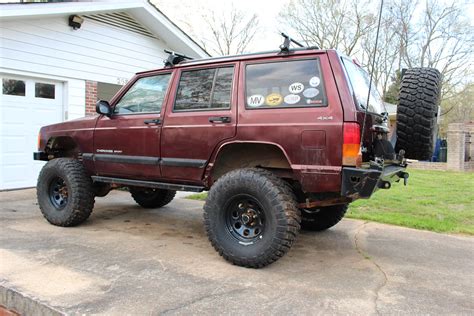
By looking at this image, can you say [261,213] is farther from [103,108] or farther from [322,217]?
[103,108]

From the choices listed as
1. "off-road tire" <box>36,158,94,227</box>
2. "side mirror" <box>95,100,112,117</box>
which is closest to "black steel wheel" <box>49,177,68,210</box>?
"off-road tire" <box>36,158,94,227</box>

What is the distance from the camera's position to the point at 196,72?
4.79 metres

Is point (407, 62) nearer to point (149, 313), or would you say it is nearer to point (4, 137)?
point (4, 137)

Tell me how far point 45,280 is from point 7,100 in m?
5.71

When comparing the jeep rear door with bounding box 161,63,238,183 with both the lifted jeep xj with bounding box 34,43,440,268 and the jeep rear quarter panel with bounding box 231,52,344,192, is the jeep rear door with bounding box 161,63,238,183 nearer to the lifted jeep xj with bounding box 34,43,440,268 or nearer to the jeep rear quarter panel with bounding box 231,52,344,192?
the lifted jeep xj with bounding box 34,43,440,268

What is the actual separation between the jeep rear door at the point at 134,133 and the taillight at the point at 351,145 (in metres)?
2.15

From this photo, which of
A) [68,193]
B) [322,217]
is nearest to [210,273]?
[322,217]

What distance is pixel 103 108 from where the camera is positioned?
17.3 feet

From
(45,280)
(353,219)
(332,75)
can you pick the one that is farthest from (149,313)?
(353,219)

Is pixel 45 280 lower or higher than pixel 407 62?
lower

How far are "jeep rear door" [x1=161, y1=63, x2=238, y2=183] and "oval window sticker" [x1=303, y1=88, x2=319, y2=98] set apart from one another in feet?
2.45

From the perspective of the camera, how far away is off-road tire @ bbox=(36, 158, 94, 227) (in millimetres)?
5340

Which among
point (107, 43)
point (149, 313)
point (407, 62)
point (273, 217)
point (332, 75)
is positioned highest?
point (407, 62)

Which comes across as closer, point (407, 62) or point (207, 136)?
point (207, 136)
